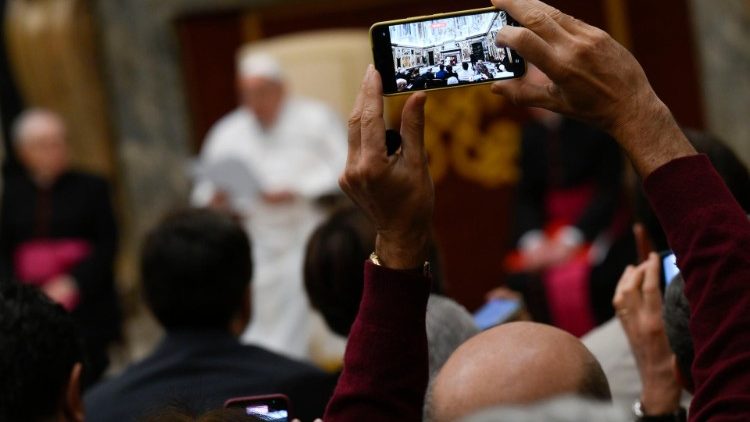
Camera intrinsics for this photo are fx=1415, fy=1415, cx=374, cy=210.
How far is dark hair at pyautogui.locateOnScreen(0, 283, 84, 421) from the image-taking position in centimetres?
206

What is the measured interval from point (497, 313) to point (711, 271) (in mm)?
1440

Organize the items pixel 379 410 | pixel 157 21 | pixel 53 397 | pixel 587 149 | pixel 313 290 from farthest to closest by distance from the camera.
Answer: pixel 157 21
pixel 587 149
pixel 313 290
pixel 53 397
pixel 379 410

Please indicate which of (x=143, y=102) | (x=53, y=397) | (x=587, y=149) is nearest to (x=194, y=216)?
(x=53, y=397)

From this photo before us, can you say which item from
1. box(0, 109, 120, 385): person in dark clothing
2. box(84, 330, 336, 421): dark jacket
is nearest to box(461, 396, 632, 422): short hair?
box(84, 330, 336, 421): dark jacket

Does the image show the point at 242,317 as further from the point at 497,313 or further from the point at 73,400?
the point at 73,400

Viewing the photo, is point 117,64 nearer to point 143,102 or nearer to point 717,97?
point 143,102

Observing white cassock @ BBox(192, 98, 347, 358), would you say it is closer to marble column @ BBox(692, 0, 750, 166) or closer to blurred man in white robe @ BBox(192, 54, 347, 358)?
blurred man in white robe @ BBox(192, 54, 347, 358)

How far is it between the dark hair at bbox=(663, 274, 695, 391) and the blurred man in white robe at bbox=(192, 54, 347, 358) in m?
3.91

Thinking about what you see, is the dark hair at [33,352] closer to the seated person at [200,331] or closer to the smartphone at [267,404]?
the smartphone at [267,404]

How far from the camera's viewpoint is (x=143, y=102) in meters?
7.93

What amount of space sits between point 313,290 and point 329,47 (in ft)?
14.3

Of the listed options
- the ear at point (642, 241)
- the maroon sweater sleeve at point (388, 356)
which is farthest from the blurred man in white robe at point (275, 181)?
the maroon sweater sleeve at point (388, 356)

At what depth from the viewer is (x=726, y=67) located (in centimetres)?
695

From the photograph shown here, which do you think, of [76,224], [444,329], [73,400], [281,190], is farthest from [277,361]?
[76,224]
